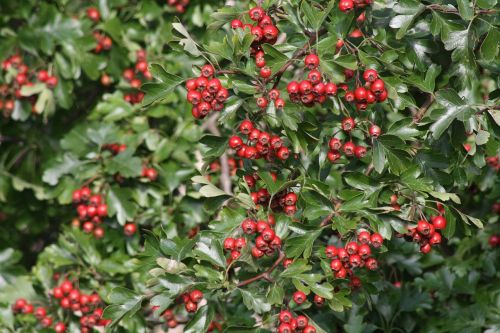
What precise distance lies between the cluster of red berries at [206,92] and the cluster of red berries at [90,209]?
128 cm

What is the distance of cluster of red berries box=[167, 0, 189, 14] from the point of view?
363 cm

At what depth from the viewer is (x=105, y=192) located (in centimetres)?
330

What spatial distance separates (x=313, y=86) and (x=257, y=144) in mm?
228

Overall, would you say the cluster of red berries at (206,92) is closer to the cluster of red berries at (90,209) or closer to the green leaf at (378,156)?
the green leaf at (378,156)

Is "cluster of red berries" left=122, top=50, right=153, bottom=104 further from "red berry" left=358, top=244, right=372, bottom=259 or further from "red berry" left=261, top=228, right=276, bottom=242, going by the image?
"red berry" left=358, top=244, right=372, bottom=259

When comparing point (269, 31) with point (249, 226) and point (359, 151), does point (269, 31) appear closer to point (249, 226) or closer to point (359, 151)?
point (359, 151)

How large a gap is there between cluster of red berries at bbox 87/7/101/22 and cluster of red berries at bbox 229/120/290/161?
5.55ft

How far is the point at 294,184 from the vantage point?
2.17 metres

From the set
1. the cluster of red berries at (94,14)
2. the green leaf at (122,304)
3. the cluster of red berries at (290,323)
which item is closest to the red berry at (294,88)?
the cluster of red berries at (290,323)

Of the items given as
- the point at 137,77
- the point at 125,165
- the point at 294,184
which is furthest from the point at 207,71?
the point at 137,77

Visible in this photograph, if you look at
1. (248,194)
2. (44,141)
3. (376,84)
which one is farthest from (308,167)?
(44,141)

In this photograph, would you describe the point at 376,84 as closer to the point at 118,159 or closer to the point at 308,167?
the point at 308,167

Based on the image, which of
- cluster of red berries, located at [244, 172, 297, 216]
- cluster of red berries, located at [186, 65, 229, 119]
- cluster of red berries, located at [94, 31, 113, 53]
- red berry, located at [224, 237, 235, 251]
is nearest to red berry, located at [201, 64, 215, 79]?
cluster of red berries, located at [186, 65, 229, 119]

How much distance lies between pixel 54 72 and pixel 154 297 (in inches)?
69.7
